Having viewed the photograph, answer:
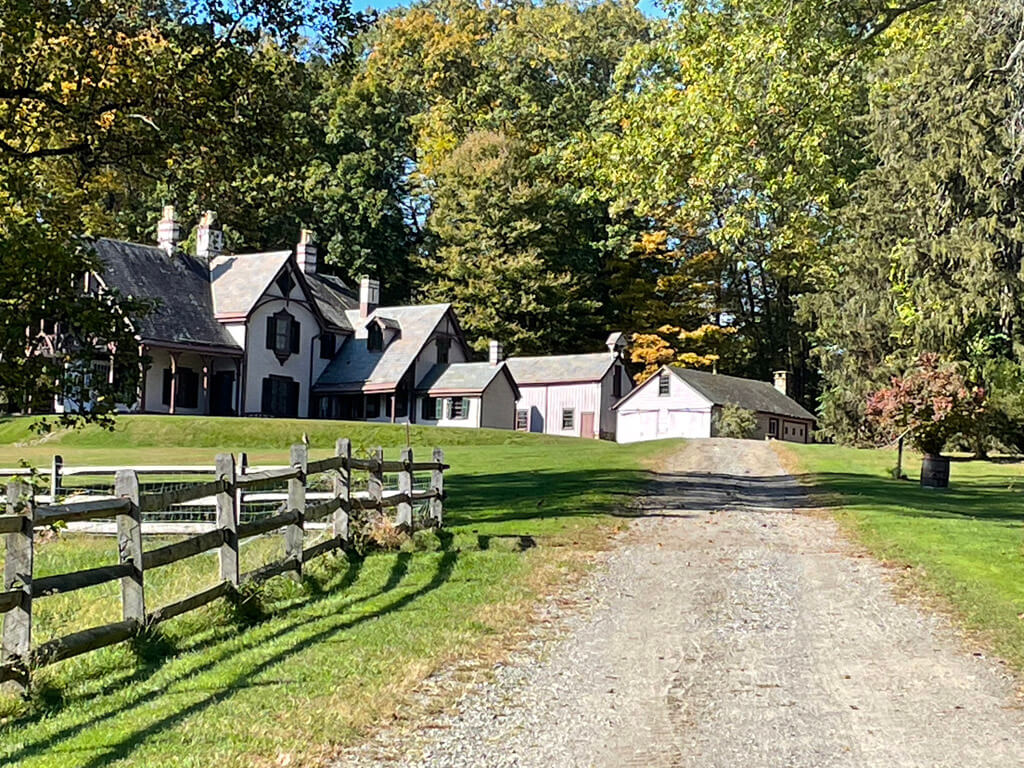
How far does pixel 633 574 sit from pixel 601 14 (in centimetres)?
7046

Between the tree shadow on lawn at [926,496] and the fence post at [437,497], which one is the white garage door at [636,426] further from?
the fence post at [437,497]

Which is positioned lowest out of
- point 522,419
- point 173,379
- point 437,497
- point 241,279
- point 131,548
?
point 437,497

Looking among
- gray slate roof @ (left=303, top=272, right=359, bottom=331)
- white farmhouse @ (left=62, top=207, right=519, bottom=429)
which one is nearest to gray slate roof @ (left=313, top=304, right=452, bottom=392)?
white farmhouse @ (left=62, top=207, right=519, bottom=429)

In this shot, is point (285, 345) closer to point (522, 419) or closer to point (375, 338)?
point (375, 338)

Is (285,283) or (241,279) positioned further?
(285,283)

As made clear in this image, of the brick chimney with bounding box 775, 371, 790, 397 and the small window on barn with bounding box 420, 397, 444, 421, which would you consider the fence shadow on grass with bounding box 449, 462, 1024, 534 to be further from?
the brick chimney with bounding box 775, 371, 790, 397

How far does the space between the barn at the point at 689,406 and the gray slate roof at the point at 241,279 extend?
829 inches

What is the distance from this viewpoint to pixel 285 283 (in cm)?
5356

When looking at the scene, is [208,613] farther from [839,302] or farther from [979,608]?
[839,302]

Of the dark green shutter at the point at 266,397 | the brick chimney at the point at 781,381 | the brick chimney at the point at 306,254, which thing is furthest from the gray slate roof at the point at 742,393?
the dark green shutter at the point at 266,397

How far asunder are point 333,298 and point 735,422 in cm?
2169

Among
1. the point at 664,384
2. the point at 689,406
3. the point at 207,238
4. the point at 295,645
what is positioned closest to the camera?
the point at 295,645

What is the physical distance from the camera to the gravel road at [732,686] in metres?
6.54

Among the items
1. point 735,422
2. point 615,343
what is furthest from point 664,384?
point 735,422
